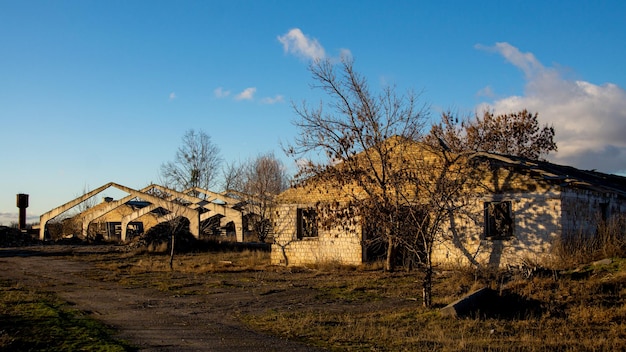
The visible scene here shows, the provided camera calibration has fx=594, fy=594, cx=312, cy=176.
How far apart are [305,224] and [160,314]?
12905mm

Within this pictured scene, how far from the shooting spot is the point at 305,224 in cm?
2494

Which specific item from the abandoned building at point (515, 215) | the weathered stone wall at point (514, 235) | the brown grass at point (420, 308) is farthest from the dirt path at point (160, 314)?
the weathered stone wall at point (514, 235)

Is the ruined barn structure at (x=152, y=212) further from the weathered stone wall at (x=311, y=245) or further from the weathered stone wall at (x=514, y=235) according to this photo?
the weathered stone wall at (x=514, y=235)

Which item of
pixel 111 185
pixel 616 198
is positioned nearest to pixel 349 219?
pixel 616 198

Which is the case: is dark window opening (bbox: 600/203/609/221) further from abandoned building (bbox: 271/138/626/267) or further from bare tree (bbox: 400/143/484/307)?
bare tree (bbox: 400/143/484/307)

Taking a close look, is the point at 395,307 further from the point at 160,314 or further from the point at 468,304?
the point at 160,314

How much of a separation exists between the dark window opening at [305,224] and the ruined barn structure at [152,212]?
5.76 meters

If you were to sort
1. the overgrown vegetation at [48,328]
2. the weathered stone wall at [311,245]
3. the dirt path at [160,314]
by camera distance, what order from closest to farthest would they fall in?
the overgrown vegetation at [48,328], the dirt path at [160,314], the weathered stone wall at [311,245]

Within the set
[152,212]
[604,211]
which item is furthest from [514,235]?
[152,212]

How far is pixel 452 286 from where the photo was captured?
15.0m

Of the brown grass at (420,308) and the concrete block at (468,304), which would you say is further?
the concrete block at (468,304)

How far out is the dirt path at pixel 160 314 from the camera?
366 inches

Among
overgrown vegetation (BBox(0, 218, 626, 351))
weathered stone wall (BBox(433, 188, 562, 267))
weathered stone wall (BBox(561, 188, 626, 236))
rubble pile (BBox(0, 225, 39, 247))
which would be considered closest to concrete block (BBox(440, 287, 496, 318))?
overgrown vegetation (BBox(0, 218, 626, 351))

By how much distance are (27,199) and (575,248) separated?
41.2 metres
